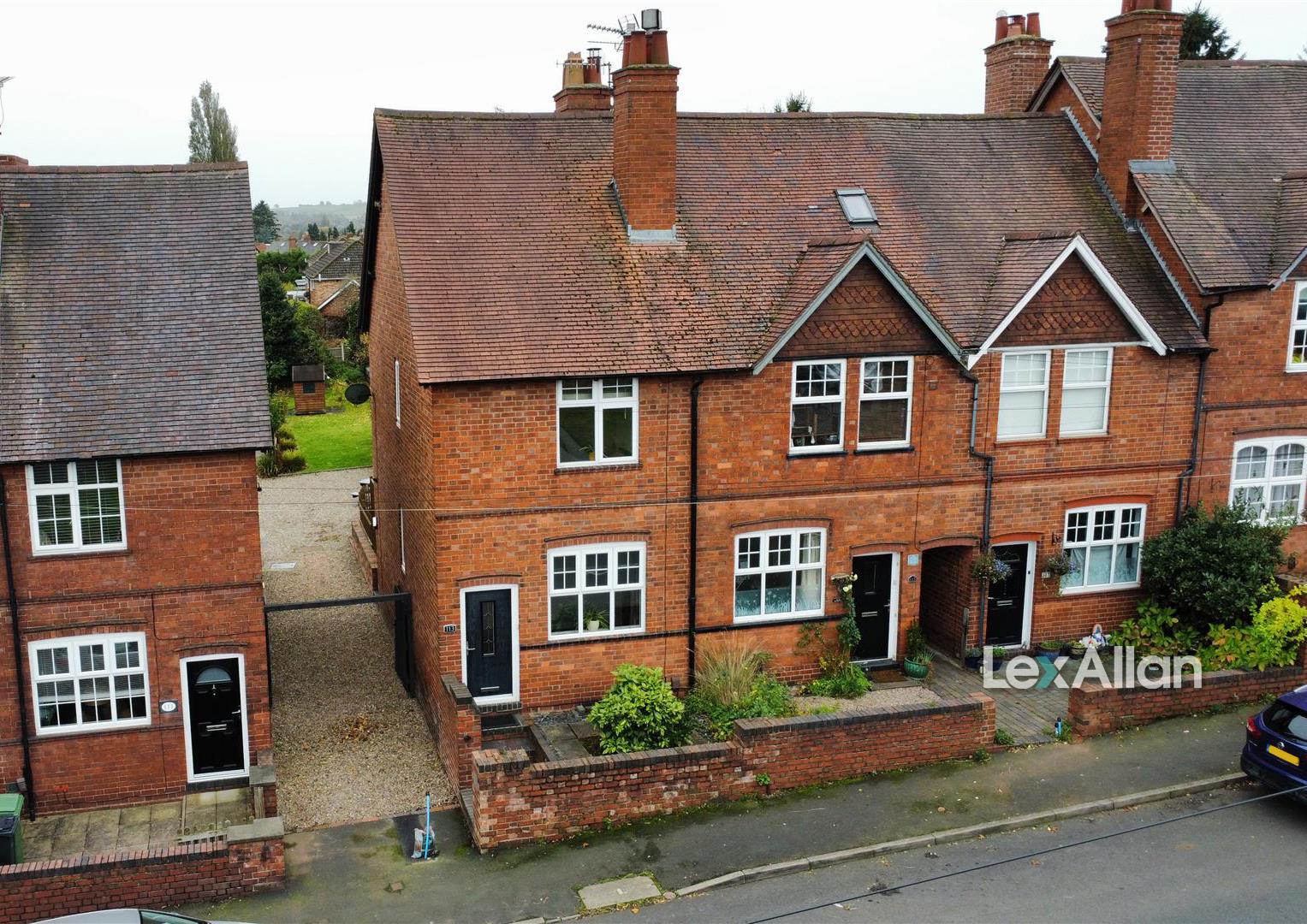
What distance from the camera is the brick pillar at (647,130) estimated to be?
61.7ft

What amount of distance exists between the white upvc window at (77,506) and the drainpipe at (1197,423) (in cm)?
1768

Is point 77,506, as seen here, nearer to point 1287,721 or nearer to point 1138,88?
point 1287,721

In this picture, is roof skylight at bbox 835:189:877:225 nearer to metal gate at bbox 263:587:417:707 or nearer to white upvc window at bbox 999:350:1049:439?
white upvc window at bbox 999:350:1049:439

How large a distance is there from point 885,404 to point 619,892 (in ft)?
30.0

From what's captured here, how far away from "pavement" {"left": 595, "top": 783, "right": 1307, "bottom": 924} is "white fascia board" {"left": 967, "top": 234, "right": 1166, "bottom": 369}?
25.3 feet

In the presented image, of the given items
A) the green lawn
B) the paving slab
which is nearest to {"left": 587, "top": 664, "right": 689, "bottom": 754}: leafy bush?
the paving slab

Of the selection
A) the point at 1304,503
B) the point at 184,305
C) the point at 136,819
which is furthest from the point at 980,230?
the point at 136,819

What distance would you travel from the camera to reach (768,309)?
18703 mm

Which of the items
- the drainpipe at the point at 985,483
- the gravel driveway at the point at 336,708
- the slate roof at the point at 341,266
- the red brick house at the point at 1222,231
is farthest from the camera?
the slate roof at the point at 341,266

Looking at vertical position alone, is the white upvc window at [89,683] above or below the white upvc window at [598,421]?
below

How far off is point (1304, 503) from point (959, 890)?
41.3 feet

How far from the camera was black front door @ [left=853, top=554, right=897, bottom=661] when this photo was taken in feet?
64.4

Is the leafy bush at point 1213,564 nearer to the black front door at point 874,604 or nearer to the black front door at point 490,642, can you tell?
the black front door at point 874,604

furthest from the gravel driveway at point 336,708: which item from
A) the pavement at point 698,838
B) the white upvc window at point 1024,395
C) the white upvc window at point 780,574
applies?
the white upvc window at point 1024,395
